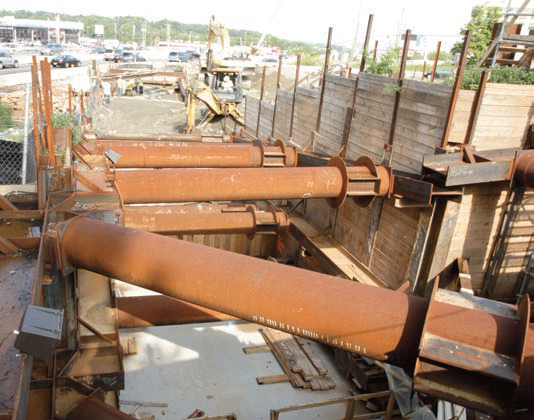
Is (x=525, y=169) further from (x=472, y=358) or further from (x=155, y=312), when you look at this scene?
(x=155, y=312)

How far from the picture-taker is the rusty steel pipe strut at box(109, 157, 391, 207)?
736cm

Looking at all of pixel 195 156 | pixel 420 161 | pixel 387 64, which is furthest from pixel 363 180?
pixel 387 64

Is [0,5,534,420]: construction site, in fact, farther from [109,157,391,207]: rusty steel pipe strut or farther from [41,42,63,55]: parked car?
[41,42,63,55]: parked car

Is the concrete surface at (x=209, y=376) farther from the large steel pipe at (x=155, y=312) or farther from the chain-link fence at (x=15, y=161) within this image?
the chain-link fence at (x=15, y=161)

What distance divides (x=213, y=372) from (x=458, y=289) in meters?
5.06

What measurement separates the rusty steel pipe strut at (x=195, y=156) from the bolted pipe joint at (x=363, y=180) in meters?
1.72

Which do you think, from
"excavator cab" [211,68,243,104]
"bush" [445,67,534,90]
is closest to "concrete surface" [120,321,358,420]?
"bush" [445,67,534,90]

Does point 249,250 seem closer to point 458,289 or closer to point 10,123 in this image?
point 458,289

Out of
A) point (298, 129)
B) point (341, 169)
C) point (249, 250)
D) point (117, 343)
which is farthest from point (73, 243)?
point (298, 129)

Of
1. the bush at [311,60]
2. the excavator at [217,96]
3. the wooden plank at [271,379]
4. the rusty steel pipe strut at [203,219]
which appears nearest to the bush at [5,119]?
the excavator at [217,96]

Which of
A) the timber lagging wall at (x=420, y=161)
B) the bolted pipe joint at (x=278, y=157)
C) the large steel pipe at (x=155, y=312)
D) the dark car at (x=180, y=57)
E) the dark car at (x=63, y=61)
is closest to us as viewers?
the large steel pipe at (x=155, y=312)

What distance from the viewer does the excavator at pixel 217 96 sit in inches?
910

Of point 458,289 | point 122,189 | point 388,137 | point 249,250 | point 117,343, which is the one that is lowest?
point 249,250

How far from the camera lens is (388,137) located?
10359 millimetres
